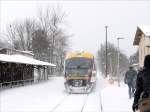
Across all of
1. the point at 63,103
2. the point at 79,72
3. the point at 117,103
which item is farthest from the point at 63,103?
the point at 79,72

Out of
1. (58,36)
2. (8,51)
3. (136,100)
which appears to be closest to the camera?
(136,100)

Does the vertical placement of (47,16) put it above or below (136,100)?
above

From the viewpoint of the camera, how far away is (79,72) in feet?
107

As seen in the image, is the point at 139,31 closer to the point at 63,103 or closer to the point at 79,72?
the point at 79,72

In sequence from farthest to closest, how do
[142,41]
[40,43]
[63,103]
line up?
[40,43] → [142,41] → [63,103]

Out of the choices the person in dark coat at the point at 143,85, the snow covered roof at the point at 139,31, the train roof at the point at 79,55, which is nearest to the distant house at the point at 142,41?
the snow covered roof at the point at 139,31

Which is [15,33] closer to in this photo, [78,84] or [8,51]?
[8,51]

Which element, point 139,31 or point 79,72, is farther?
point 139,31

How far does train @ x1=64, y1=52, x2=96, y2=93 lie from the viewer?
3173cm

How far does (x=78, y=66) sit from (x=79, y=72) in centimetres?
59

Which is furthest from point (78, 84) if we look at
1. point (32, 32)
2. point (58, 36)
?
point (32, 32)

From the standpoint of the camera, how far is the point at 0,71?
114ft

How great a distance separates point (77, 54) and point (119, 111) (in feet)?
57.6

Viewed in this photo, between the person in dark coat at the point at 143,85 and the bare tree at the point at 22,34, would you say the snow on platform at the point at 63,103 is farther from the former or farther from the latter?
the bare tree at the point at 22,34
